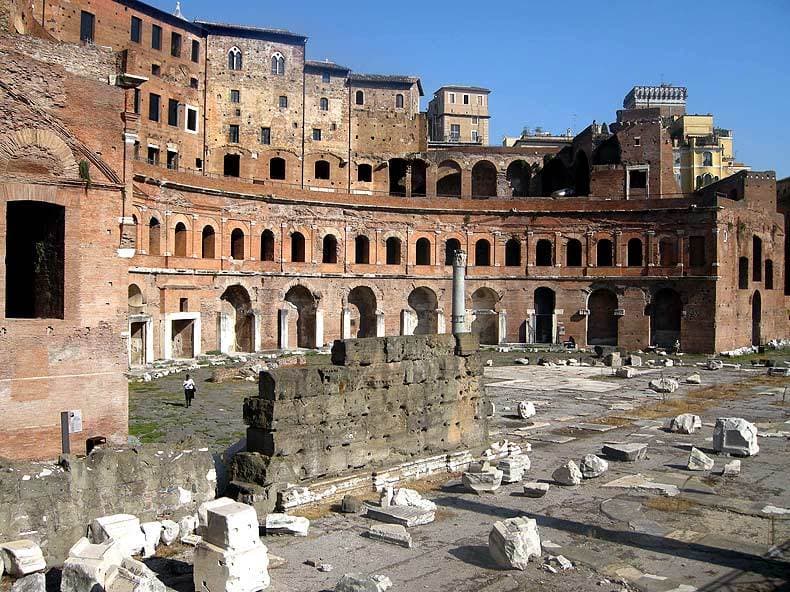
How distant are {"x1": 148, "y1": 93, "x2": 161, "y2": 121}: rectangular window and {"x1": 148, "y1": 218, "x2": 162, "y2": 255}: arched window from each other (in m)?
8.75

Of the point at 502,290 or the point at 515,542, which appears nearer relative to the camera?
the point at 515,542

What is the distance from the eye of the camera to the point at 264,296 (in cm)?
3653

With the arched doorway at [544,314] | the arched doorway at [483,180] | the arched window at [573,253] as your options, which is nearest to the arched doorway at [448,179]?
the arched doorway at [483,180]

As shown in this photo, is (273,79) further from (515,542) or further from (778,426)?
(515,542)

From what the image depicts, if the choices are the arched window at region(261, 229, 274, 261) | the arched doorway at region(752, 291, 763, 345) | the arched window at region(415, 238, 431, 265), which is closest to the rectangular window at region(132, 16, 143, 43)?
the arched window at region(261, 229, 274, 261)

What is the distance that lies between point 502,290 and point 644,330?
→ 7.80m

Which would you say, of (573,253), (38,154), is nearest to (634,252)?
(573,253)

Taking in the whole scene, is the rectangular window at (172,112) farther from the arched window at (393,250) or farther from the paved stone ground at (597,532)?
the paved stone ground at (597,532)

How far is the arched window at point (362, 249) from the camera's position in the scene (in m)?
40.5

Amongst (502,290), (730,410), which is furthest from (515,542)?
(502,290)

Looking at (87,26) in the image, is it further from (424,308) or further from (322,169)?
(424,308)

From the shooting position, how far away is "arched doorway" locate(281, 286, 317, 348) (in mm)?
38219

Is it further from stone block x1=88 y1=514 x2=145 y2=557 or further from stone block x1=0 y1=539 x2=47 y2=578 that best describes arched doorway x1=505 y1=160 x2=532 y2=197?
stone block x1=0 y1=539 x2=47 y2=578

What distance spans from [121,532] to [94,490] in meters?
0.98
